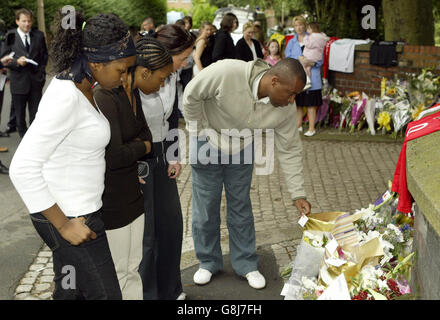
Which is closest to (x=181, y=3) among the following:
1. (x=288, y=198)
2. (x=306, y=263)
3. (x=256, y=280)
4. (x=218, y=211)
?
(x=288, y=198)

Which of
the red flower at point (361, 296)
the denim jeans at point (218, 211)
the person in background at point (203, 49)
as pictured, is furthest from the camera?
the person in background at point (203, 49)

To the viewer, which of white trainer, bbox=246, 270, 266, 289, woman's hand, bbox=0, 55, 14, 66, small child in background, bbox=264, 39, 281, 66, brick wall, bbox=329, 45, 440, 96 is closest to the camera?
white trainer, bbox=246, 270, 266, 289

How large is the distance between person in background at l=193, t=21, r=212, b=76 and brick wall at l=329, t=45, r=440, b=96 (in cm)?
256

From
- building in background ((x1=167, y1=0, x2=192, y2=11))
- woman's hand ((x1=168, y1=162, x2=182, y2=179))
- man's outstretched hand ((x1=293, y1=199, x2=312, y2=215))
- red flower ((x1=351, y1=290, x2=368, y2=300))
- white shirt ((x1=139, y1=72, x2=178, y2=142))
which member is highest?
white shirt ((x1=139, y1=72, x2=178, y2=142))

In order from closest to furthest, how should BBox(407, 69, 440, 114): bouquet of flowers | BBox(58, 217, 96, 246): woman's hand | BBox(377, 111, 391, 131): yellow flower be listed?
1. BBox(58, 217, 96, 246): woman's hand
2. BBox(407, 69, 440, 114): bouquet of flowers
3. BBox(377, 111, 391, 131): yellow flower

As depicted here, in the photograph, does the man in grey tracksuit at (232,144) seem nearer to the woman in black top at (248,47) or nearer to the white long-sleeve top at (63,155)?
the white long-sleeve top at (63,155)

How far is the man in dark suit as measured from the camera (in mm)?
8562

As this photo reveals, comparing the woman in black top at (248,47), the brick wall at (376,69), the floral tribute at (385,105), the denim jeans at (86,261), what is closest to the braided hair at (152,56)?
the denim jeans at (86,261)

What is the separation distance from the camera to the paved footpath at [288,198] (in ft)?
15.0

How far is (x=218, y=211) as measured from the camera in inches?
174

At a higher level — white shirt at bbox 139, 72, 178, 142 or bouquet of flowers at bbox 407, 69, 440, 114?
white shirt at bbox 139, 72, 178, 142

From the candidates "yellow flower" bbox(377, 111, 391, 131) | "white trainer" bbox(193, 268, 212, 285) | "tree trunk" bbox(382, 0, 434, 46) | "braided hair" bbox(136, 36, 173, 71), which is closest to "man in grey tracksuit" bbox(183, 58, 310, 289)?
"white trainer" bbox(193, 268, 212, 285)

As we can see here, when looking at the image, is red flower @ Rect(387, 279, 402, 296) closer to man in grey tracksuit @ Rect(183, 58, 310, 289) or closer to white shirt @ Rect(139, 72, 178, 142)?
man in grey tracksuit @ Rect(183, 58, 310, 289)

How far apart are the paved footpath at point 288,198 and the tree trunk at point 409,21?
3.02 meters
